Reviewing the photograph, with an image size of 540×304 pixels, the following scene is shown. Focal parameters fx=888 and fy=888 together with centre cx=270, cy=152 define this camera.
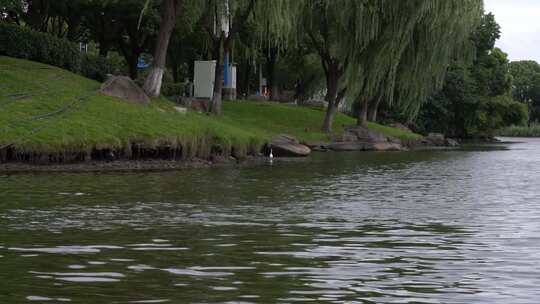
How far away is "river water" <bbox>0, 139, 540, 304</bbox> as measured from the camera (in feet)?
34.4

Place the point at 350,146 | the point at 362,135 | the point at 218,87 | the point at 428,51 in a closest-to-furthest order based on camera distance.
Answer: the point at 218,87
the point at 428,51
the point at 350,146
the point at 362,135

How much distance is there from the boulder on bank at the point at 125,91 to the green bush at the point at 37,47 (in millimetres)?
4318

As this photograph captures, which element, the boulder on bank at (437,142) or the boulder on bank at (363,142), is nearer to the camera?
the boulder on bank at (363,142)

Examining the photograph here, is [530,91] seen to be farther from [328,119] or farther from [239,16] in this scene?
[239,16]

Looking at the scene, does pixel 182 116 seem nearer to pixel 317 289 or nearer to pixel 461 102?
pixel 317 289

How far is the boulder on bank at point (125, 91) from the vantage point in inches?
1577

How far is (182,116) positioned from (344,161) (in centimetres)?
799

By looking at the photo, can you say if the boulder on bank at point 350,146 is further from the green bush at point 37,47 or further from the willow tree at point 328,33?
the green bush at point 37,47

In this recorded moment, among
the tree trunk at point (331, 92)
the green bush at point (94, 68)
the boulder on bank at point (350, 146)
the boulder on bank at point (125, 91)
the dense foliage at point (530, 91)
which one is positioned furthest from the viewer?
the dense foliage at point (530, 91)

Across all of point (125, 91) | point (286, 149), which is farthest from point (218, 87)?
point (125, 91)

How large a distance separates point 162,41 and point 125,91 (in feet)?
13.0

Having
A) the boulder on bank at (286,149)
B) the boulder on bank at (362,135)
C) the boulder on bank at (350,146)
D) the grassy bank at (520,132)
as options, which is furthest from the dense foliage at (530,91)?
the boulder on bank at (286,149)

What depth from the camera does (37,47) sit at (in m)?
43.3

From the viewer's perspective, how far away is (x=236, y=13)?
50281 mm
